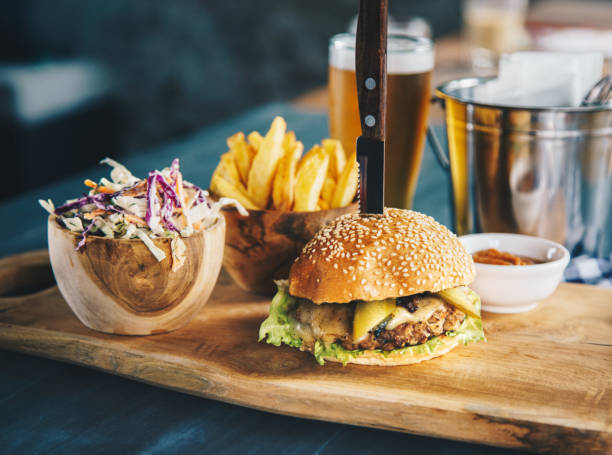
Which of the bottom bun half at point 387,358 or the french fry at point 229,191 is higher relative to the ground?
the french fry at point 229,191

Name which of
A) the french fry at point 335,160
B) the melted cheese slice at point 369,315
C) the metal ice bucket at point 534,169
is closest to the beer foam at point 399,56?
the metal ice bucket at point 534,169

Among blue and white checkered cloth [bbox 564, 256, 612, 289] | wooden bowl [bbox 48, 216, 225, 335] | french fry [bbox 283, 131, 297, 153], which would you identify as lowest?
blue and white checkered cloth [bbox 564, 256, 612, 289]

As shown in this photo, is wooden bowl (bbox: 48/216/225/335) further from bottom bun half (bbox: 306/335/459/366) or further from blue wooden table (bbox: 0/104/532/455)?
bottom bun half (bbox: 306/335/459/366)

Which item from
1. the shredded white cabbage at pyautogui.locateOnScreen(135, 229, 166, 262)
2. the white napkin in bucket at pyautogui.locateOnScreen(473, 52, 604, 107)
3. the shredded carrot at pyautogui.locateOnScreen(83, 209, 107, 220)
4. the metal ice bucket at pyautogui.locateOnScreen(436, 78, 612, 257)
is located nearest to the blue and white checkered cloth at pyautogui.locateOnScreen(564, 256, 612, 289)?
the metal ice bucket at pyautogui.locateOnScreen(436, 78, 612, 257)

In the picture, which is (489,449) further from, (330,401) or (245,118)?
(245,118)

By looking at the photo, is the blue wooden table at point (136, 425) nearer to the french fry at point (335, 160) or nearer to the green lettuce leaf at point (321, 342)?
the green lettuce leaf at point (321, 342)

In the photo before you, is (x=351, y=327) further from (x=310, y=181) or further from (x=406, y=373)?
(x=310, y=181)
